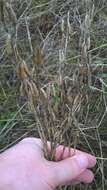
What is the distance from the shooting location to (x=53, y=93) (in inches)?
40.3

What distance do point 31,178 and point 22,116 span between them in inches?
16.8

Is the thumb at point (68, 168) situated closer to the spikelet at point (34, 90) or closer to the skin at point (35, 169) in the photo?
the skin at point (35, 169)

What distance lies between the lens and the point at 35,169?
1.00 m

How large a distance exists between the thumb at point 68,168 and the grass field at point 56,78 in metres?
0.04

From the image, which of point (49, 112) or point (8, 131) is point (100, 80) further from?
point (49, 112)

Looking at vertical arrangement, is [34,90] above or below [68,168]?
above

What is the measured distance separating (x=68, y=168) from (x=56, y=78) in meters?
0.21

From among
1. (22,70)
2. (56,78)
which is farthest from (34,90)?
(56,78)

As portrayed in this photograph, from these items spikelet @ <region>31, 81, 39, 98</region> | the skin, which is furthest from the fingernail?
spikelet @ <region>31, 81, 39, 98</region>

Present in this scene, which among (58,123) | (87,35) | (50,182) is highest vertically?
(87,35)

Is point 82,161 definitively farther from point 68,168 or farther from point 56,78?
point 56,78

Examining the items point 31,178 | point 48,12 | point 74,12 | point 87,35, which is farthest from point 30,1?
point 31,178

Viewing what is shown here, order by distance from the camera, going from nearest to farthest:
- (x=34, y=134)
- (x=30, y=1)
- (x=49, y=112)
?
(x=49, y=112) → (x=34, y=134) → (x=30, y=1)

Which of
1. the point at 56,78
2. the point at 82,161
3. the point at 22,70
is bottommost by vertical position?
the point at 82,161
